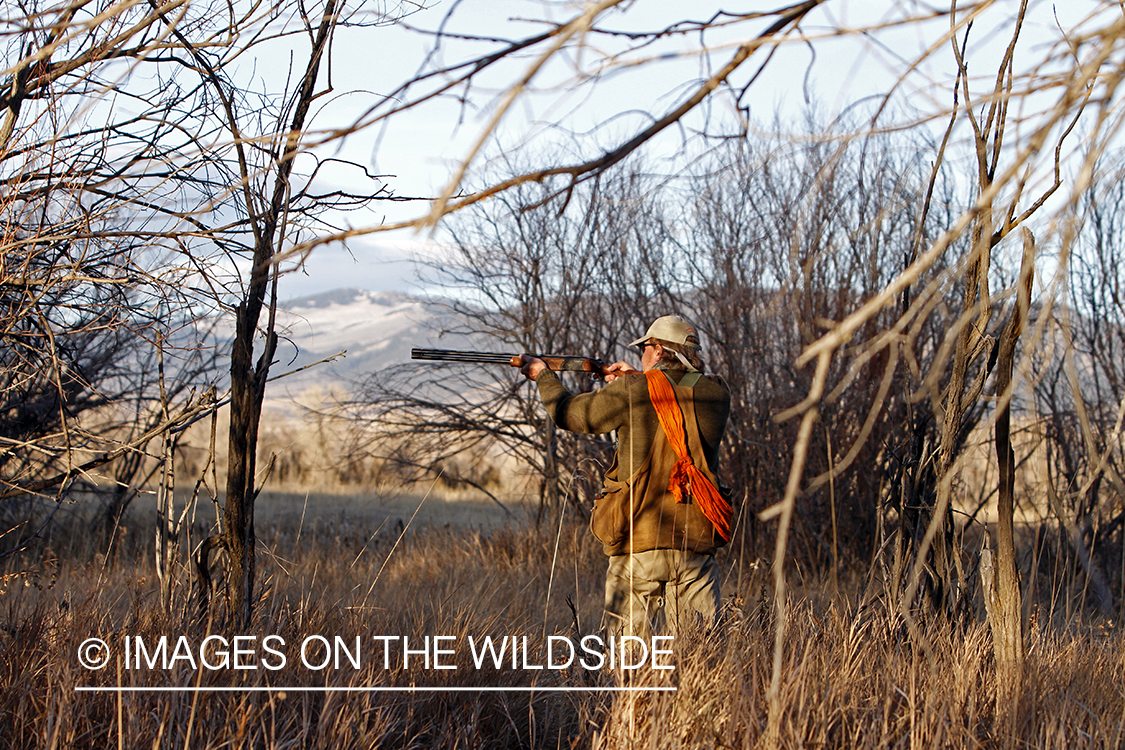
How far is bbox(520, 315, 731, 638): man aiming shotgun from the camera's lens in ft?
12.3

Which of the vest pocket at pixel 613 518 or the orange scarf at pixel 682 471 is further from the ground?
the orange scarf at pixel 682 471

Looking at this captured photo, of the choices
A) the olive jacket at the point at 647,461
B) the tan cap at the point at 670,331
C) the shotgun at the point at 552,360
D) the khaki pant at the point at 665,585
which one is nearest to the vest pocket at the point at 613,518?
the olive jacket at the point at 647,461

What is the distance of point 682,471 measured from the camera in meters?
3.72

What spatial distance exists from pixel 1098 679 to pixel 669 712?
169 centimetres

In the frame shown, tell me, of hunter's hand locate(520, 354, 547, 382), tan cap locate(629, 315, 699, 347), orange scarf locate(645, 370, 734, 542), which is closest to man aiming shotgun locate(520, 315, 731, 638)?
orange scarf locate(645, 370, 734, 542)

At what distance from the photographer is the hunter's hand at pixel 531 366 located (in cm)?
454

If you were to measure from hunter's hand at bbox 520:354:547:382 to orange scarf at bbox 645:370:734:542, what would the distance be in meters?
0.83

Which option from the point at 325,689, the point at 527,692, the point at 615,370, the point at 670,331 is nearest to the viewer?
the point at 325,689

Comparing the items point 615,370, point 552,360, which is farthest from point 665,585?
point 552,360

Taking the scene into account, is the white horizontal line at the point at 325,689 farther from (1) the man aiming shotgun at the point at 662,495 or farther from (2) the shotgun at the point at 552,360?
(2) the shotgun at the point at 552,360

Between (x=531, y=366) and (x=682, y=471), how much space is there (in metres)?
1.20

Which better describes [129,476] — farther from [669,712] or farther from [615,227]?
[669,712]

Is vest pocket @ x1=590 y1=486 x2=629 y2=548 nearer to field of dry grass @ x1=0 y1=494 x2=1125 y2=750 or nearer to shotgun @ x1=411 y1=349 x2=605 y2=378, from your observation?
field of dry grass @ x1=0 y1=494 x2=1125 y2=750

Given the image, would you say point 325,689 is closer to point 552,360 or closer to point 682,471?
point 682,471
